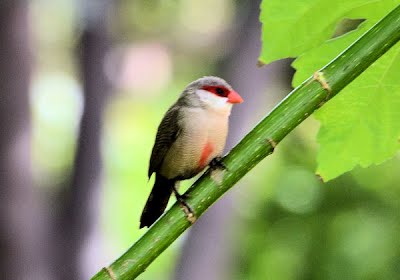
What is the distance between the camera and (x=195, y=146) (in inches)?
62.2

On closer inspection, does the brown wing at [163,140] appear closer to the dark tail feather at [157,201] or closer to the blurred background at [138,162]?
the dark tail feather at [157,201]

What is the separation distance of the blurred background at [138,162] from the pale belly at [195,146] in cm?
230

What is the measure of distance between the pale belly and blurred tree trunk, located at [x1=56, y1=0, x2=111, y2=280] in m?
2.55

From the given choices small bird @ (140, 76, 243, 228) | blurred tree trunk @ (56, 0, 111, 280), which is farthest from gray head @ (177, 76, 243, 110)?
blurred tree trunk @ (56, 0, 111, 280)

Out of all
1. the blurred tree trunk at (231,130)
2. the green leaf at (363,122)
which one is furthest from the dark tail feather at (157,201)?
the blurred tree trunk at (231,130)

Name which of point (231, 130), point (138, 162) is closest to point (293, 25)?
point (231, 130)

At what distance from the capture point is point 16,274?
393cm

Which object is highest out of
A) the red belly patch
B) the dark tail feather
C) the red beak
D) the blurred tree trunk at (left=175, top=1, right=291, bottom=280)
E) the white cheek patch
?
the white cheek patch

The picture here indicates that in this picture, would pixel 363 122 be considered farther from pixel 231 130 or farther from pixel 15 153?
pixel 15 153

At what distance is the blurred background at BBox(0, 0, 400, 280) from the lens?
13.0 feet

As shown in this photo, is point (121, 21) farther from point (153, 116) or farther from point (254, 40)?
point (153, 116)

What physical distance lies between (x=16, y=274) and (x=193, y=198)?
10.6 feet

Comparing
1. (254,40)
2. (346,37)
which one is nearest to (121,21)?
(254,40)

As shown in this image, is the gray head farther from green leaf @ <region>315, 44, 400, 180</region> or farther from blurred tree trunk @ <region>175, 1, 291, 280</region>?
blurred tree trunk @ <region>175, 1, 291, 280</region>
